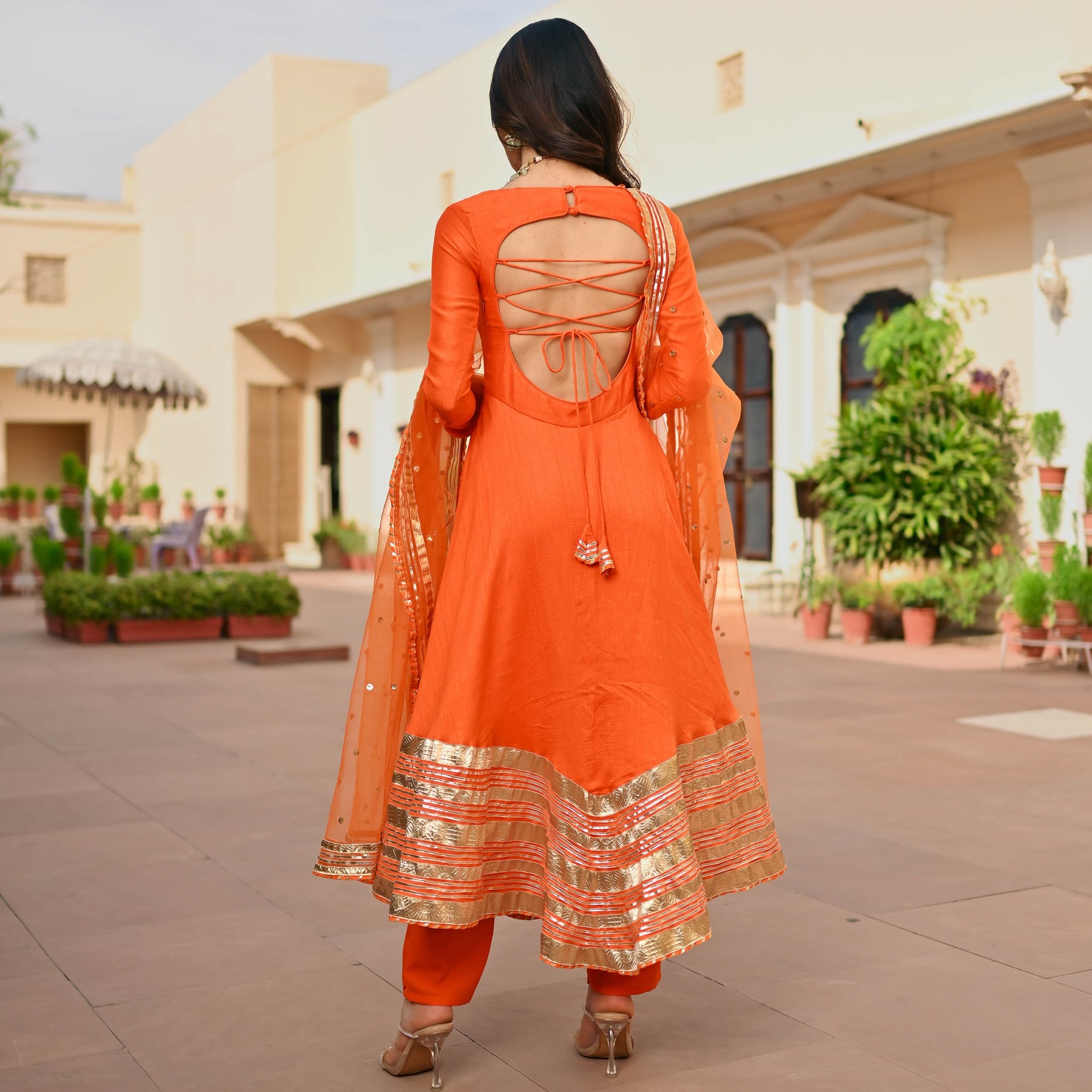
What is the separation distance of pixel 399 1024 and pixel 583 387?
3.90ft

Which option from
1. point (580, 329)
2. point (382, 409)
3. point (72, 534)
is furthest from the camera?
point (382, 409)

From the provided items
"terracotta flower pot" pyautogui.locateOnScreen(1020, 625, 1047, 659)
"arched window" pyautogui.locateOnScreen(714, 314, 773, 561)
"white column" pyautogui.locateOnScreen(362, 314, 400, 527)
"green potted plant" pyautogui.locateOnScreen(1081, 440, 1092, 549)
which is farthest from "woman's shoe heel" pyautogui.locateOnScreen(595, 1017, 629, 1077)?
"white column" pyautogui.locateOnScreen(362, 314, 400, 527)

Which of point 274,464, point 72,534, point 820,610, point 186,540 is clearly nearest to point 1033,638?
point 820,610

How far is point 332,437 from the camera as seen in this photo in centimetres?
1970

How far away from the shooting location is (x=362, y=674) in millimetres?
2691

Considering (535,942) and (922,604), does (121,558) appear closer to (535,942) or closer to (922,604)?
(922,604)

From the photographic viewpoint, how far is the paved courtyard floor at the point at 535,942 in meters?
2.48

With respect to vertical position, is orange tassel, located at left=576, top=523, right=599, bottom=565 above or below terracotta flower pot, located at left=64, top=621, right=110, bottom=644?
above

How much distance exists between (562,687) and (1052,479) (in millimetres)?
7085

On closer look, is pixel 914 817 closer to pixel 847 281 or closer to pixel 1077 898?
pixel 1077 898

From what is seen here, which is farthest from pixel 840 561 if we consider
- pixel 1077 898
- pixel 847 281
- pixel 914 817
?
pixel 1077 898

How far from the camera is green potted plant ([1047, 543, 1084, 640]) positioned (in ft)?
25.8

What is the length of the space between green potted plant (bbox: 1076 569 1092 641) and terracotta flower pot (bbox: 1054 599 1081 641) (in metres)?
0.02

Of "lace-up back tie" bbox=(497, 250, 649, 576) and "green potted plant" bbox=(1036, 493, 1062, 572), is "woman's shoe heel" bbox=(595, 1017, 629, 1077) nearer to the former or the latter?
"lace-up back tie" bbox=(497, 250, 649, 576)
